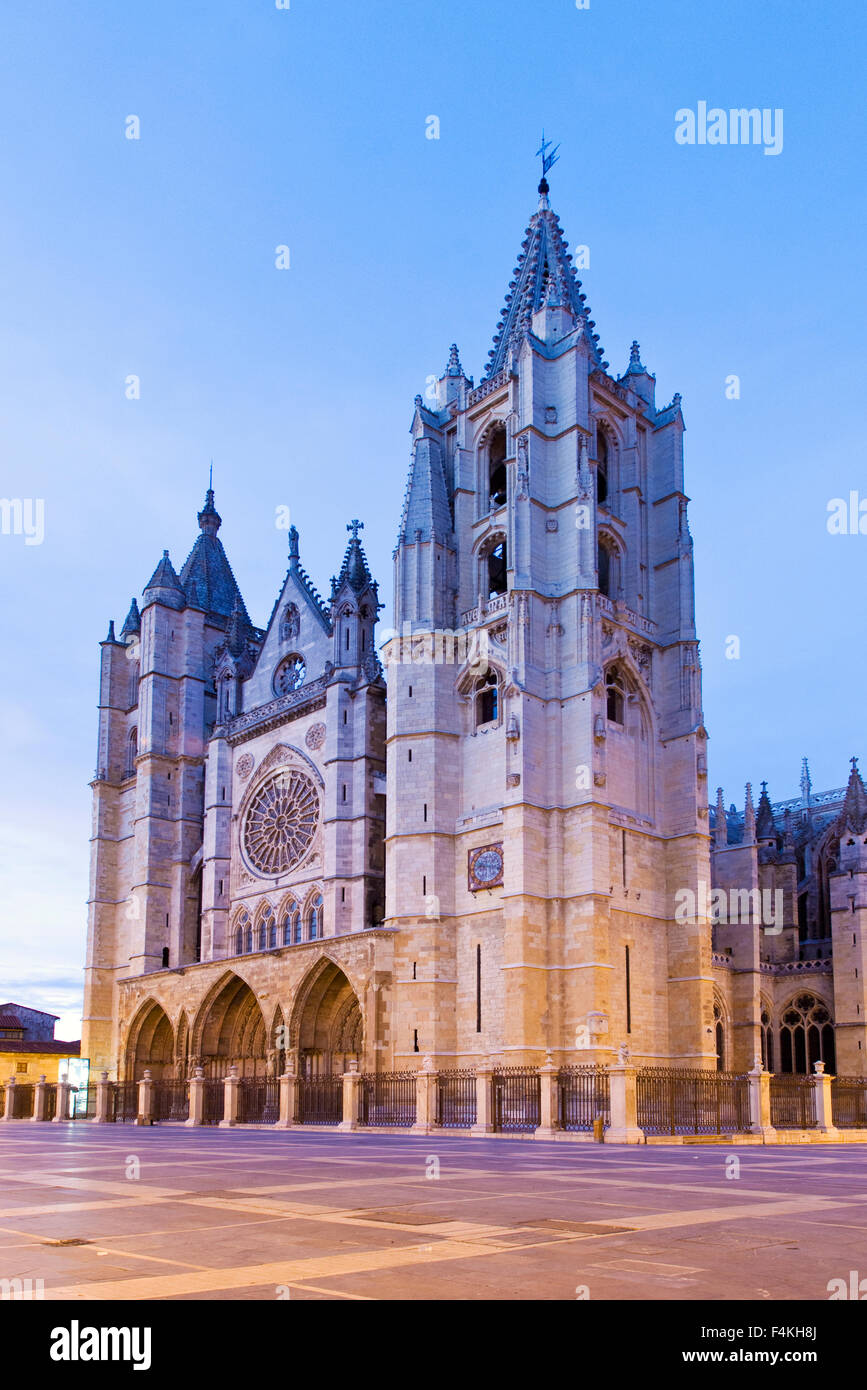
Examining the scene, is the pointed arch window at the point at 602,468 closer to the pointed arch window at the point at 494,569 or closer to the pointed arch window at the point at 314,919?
the pointed arch window at the point at 494,569

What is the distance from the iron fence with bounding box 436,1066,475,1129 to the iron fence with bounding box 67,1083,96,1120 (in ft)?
55.7

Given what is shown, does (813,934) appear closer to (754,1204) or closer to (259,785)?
(259,785)

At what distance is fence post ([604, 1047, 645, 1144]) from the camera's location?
72.4 ft

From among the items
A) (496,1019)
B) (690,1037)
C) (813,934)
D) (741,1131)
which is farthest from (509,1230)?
(813,934)

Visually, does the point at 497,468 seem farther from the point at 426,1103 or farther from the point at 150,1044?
the point at 150,1044

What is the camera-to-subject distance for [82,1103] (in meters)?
43.4

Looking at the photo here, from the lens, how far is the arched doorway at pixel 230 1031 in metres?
42.0

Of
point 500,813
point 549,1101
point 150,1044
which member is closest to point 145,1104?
point 500,813

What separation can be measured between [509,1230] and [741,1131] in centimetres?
1850

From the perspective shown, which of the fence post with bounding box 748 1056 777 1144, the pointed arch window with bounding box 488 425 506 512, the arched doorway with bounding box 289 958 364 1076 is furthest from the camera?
the pointed arch window with bounding box 488 425 506 512

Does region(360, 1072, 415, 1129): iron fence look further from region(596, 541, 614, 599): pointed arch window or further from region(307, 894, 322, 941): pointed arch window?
region(596, 541, 614, 599): pointed arch window

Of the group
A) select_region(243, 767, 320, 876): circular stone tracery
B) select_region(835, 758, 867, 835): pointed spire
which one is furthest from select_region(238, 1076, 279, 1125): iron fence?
select_region(835, 758, 867, 835): pointed spire

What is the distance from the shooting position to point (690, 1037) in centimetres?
3469

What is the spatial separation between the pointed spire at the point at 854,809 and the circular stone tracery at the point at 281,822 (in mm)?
18902
